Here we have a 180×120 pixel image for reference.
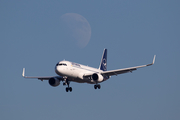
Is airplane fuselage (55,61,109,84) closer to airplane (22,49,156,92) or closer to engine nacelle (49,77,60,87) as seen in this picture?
airplane (22,49,156,92)

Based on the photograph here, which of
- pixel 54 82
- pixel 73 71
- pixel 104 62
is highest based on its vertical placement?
pixel 104 62

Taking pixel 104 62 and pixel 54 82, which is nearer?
pixel 54 82

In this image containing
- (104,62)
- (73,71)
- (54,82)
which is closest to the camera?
(73,71)

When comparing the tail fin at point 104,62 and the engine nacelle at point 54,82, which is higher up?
the tail fin at point 104,62

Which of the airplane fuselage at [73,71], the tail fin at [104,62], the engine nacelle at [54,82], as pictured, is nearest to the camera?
the airplane fuselage at [73,71]

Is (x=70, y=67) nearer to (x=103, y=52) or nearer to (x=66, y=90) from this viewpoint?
(x=66, y=90)

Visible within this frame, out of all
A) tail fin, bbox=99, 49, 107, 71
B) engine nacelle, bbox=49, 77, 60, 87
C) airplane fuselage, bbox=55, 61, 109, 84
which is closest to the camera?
airplane fuselage, bbox=55, 61, 109, 84

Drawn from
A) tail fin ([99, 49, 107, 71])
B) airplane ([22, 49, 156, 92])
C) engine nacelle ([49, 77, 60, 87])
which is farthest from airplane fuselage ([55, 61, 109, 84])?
tail fin ([99, 49, 107, 71])

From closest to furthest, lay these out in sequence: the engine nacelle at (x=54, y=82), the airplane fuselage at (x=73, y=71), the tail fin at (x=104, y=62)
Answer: the airplane fuselage at (x=73, y=71) < the engine nacelle at (x=54, y=82) < the tail fin at (x=104, y=62)

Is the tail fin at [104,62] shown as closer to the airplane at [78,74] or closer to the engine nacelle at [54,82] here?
the airplane at [78,74]

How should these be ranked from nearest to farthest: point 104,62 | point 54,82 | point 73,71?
point 73,71 < point 54,82 < point 104,62

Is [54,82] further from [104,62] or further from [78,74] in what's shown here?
[104,62]

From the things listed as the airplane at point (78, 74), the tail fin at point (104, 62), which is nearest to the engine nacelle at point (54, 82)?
the airplane at point (78, 74)

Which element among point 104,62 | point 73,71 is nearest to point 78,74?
point 73,71
